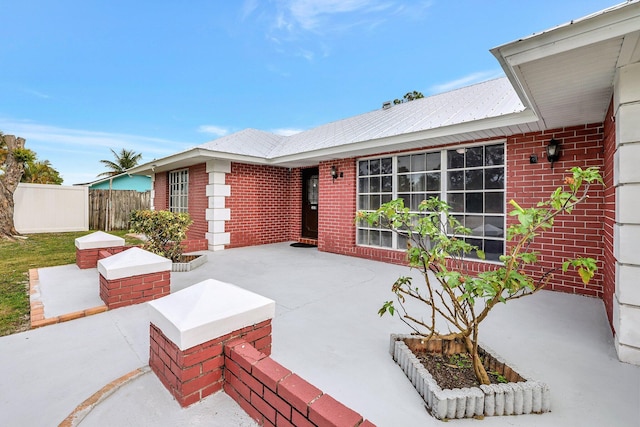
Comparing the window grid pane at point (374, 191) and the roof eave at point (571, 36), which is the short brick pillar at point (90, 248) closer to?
the window grid pane at point (374, 191)

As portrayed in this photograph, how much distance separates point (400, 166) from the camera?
20.9ft

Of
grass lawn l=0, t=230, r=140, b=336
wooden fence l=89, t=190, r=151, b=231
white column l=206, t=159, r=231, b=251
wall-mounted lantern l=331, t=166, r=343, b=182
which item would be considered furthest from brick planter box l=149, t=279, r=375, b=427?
wooden fence l=89, t=190, r=151, b=231

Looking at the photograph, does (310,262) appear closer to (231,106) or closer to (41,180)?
(231,106)

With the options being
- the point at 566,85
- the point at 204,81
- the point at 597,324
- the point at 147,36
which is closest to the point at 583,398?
the point at 597,324

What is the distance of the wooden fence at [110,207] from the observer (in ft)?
44.9

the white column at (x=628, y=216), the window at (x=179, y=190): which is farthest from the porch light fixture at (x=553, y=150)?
the window at (x=179, y=190)

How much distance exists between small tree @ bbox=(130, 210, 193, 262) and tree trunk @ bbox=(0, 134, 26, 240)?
8.09 metres

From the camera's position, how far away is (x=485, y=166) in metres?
5.21

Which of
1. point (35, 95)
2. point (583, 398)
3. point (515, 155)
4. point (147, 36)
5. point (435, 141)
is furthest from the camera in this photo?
A: point (35, 95)

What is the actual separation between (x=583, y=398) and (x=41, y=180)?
28216mm

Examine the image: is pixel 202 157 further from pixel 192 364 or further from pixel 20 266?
pixel 192 364

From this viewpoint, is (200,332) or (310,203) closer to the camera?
(200,332)

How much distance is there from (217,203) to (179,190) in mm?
3096

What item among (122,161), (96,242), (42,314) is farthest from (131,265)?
(122,161)
